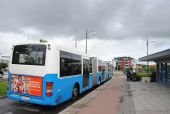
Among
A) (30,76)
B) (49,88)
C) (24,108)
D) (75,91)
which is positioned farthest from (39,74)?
(75,91)

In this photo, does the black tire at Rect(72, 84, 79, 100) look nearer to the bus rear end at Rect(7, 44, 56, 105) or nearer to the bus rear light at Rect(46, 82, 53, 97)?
the bus rear end at Rect(7, 44, 56, 105)

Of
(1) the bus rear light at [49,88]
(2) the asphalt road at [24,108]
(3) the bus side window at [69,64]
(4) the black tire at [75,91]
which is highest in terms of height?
(3) the bus side window at [69,64]

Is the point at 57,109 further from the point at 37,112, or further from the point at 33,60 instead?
the point at 33,60

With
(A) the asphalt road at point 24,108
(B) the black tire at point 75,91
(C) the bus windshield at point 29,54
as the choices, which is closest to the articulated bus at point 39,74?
(C) the bus windshield at point 29,54

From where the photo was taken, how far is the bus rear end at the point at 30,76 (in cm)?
891

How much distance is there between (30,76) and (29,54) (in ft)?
3.24

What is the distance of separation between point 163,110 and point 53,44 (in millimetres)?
5236

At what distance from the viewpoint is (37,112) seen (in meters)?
9.22

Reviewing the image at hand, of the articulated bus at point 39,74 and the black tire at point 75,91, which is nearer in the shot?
the articulated bus at point 39,74

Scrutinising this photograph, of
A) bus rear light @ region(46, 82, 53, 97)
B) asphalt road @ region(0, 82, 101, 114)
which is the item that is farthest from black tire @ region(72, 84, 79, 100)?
bus rear light @ region(46, 82, 53, 97)

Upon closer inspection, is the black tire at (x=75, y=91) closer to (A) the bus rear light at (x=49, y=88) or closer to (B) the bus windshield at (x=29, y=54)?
(A) the bus rear light at (x=49, y=88)

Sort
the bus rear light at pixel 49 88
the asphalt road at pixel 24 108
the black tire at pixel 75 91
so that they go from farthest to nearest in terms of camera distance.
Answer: the black tire at pixel 75 91, the asphalt road at pixel 24 108, the bus rear light at pixel 49 88

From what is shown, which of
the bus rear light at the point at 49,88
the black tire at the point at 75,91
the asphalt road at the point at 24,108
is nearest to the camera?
the bus rear light at the point at 49,88

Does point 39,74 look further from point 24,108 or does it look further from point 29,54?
point 24,108
